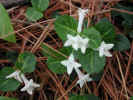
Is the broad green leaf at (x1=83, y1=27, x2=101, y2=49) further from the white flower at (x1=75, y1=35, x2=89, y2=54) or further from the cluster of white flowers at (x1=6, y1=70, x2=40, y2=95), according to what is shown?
the cluster of white flowers at (x1=6, y1=70, x2=40, y2=95)

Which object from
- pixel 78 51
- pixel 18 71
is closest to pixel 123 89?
pixel 78 51

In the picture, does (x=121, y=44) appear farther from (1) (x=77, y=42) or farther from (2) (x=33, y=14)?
(2) (x=33, y=14)

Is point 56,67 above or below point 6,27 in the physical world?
below

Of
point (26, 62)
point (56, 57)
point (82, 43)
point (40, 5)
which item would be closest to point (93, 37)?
point (82, 43)

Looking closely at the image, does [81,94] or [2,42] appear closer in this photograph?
[81,94]

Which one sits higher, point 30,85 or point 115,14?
point 115,14

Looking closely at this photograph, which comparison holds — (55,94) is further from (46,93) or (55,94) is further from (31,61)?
(31,61)

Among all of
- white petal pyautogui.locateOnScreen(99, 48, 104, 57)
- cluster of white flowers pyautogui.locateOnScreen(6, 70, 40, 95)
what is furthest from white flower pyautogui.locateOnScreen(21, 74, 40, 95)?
white petal pyautogui.locateOnScreen(99, 48, 104, 57)
